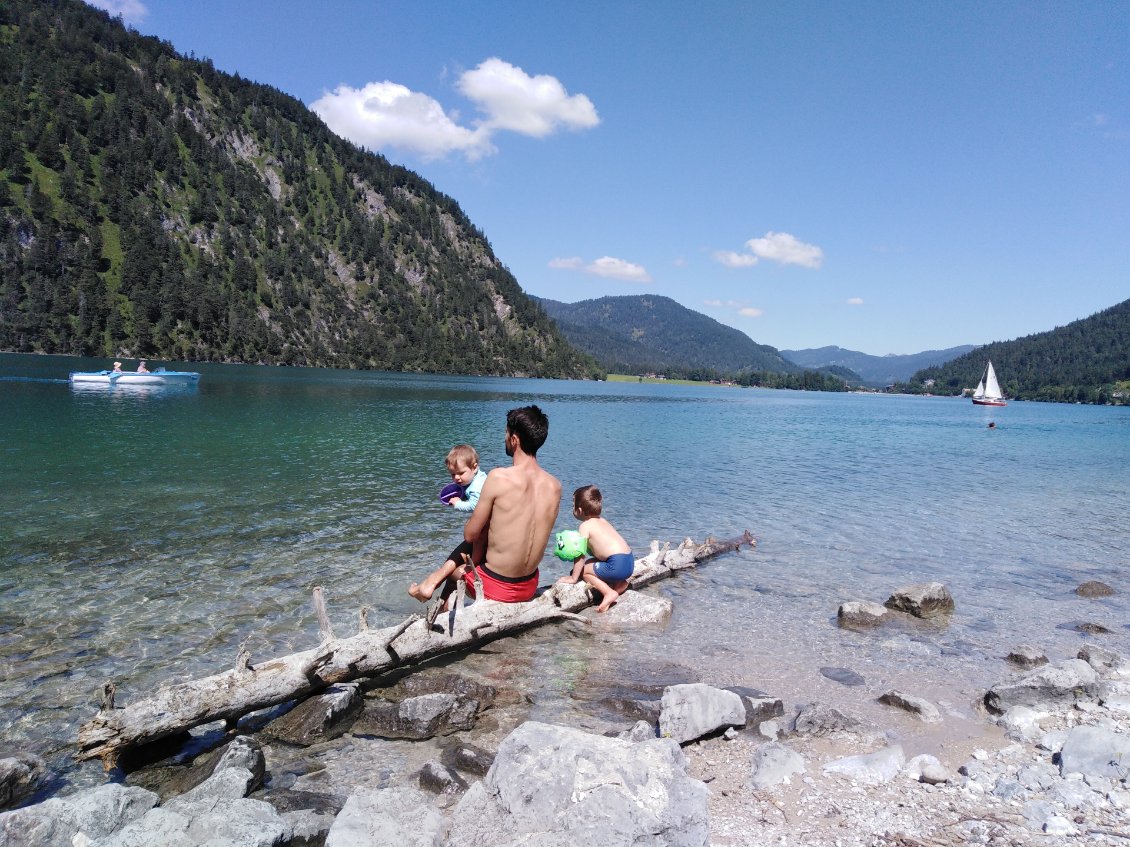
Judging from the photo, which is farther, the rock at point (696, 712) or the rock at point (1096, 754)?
the rock at point (696, 712)

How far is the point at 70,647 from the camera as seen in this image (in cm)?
940

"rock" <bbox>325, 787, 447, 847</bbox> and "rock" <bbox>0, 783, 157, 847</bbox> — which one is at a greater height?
"rock" <bbox>325, 787, 447, 847</bbox>

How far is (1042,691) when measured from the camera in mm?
8352

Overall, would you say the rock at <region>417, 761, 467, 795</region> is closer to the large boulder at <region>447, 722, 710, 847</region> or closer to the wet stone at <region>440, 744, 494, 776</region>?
the wet stone at <region>440, 744, 494, 776</region>

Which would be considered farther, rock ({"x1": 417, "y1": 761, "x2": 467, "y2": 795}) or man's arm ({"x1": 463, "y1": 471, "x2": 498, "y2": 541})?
man's arm ({"x1": 463, "y1": 471, "x2": 498, "y2": 541})

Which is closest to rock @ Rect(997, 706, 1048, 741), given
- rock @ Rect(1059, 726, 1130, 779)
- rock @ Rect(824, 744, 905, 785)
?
rock @ Rect(1059, 726, 1130, 779)

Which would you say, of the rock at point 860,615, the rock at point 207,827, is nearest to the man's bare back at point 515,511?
the rock at point 207,827

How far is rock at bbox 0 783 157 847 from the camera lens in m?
4.81

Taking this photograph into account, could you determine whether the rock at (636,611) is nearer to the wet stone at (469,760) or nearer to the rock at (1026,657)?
the wet stone at (469,760)

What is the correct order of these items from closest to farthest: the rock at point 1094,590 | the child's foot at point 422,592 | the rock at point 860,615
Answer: the child's foot at point 422,592 → the rock at point 860,615 → the rock at point 1094,590

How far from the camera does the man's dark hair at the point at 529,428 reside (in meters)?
8.14

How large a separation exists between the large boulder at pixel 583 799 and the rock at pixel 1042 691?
5689mm

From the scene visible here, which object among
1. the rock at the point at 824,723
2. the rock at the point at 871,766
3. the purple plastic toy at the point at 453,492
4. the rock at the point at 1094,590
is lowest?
the rock at the point at 1094,590

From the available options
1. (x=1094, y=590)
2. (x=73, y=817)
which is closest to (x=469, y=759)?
(x=73, y=817)
